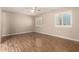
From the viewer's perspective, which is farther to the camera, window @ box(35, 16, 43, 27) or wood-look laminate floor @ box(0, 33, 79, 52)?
window @ box(35, 16, 43, 27)

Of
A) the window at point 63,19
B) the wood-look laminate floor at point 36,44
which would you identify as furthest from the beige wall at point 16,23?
the window at point 63,19

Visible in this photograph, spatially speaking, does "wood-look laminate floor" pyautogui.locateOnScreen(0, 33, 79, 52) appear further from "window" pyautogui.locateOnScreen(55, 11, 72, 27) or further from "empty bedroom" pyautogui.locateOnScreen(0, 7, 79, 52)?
"window" pyautogui.locateOnScreen(55, 11, 72, 27)

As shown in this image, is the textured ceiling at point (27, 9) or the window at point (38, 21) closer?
the textured ceiling at point (27, 9)

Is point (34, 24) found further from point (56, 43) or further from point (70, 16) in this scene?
point (70, 16)

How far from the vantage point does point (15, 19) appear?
1712 mm

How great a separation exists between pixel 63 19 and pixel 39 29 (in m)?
0.48

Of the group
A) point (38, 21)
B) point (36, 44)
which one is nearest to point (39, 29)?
point (38, 21)

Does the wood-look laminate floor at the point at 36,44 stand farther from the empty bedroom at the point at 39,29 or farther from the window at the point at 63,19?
the window at the point at 63,19

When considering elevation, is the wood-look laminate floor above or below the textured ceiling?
below

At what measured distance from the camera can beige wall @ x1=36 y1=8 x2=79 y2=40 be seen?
1698mm

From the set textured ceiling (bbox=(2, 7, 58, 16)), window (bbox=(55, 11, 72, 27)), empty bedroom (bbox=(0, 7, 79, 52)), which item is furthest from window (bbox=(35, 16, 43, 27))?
window (bbox=(55, 11, 72, 27))

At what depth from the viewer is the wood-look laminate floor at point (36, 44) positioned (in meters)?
1.67
